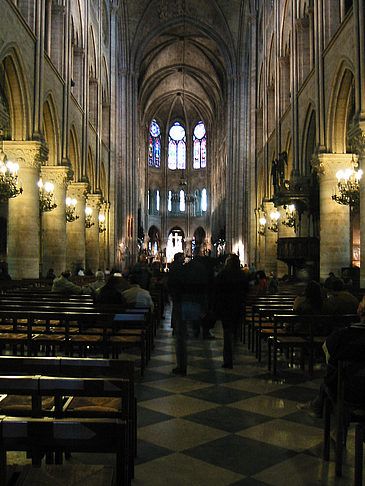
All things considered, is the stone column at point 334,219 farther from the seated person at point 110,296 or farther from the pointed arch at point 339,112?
the seated person at point 110,296

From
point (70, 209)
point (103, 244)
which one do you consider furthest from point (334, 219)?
point (103, 244)

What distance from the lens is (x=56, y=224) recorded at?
1953 cm

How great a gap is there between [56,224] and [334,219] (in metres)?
10.2

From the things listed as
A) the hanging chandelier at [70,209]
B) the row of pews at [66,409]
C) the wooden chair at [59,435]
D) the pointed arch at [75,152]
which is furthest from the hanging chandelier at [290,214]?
the wooden chair at [59,435]

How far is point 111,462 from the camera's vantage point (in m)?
3.68

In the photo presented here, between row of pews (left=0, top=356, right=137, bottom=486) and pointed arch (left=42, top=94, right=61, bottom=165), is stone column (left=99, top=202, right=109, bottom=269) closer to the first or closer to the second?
pointed arch (left=42, top=94, right=61, bottom=165)

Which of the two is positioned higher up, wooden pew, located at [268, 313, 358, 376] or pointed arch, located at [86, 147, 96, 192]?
pointed arch, located at [86, 147, 96, 192]

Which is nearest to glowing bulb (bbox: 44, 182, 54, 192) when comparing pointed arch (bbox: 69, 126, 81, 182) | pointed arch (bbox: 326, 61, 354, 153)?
pointed arch (bbox: 69, 126, 81, 182)

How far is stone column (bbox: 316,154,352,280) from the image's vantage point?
52.5 feet

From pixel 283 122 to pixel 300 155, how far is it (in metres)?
4.47

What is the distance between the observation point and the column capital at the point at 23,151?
1527cm

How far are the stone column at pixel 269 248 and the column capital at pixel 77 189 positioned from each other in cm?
1014

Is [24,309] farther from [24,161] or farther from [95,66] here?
[95,66]

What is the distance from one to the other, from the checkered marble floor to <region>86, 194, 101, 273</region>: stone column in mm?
21130
